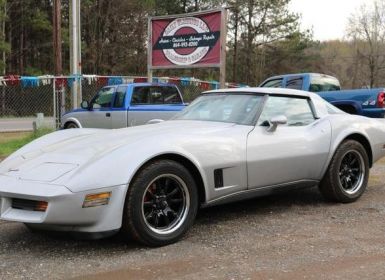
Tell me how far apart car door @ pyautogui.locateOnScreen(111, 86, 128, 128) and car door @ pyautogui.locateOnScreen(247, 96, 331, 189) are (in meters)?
6.53

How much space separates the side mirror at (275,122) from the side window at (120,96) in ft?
23.4

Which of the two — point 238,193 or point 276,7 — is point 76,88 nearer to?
point 238,193

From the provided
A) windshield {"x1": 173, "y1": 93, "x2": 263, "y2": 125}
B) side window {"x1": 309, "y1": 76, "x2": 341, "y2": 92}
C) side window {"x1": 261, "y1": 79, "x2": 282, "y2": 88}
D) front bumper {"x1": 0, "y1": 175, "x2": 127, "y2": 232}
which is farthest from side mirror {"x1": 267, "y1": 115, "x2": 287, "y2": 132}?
side window {"x1": 261, "y1": 79, "x2": 282, "y2": 88}

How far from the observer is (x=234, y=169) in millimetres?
4961

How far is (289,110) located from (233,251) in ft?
6.87

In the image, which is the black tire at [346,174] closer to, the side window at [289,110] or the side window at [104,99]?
the side window at [289,110]

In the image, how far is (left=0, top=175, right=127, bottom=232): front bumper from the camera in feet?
13.2

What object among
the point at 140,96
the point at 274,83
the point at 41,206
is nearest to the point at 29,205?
the point at 41,206

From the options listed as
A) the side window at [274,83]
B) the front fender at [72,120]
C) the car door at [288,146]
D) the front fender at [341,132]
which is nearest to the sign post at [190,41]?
the side window at [274,83]

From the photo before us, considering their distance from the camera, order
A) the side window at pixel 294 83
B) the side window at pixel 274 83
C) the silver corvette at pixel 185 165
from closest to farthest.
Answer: the silver corvette at pixel 185 165 < the side window at pixel 294 83 < the side window at pixel 274 83

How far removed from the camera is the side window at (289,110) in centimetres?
556

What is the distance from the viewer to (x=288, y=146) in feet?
17.9

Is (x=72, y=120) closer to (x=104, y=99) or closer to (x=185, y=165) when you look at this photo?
(x=104, y=99)

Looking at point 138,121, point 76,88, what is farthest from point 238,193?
point 76,88
